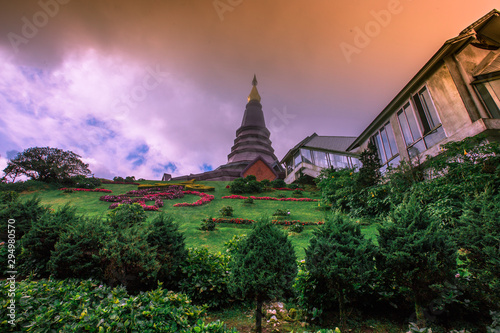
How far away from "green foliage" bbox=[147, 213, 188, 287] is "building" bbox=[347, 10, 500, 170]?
10.9 meters

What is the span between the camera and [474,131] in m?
8.29

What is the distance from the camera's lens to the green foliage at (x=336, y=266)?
2.99 meters

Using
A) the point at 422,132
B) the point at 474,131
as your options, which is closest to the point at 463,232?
the point at 474,131

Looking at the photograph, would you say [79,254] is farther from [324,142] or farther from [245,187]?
[324,142]

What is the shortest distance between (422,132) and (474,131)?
2.73 m

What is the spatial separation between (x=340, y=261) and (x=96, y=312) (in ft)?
10.0

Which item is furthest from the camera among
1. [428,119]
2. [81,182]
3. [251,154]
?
[251,154]

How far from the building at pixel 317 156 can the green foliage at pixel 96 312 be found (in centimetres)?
1763

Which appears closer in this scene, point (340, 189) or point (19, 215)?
point (19, 215)

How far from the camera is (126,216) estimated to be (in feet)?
19.6

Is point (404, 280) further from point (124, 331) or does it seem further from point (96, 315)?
point (96, 315)

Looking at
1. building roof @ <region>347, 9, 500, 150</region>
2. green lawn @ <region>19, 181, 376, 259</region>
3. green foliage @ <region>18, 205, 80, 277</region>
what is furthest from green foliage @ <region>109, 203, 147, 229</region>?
building roof @ <region>347, 9, 500, 150</region>

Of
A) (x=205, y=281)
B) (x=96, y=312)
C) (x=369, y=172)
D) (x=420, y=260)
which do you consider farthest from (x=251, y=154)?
(x=96, y=312)

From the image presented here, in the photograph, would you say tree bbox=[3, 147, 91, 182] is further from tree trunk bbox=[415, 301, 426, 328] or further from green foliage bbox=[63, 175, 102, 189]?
tree trunk bbox=[415, 301, 426, 328]
